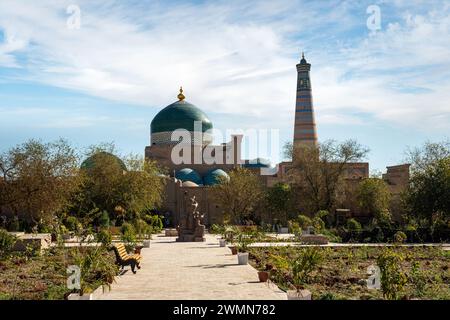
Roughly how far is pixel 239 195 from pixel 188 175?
9.83 meters

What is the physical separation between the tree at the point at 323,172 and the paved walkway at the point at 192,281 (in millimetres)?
20386

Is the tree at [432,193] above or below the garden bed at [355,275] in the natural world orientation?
above

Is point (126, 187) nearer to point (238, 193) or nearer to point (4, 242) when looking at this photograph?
point (238, 193)

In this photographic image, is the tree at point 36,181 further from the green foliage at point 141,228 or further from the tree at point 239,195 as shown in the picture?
the tree at point 239,195

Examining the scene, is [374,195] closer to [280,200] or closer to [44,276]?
[280,200]

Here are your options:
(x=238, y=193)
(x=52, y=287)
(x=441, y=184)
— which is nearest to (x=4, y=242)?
(x=52, y=287)

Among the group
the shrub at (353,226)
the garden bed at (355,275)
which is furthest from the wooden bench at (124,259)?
the shrub at (353,226)

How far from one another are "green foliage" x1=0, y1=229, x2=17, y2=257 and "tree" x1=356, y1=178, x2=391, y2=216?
24699 mm

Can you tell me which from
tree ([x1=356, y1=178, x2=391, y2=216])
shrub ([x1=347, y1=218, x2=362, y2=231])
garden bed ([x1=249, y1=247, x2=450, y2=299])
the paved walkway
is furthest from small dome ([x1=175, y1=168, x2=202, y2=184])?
the paved walkway

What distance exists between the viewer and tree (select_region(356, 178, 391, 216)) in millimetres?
37719

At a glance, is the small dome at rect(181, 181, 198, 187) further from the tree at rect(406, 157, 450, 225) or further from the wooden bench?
the wooden bench

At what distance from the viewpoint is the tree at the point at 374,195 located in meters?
37.7
